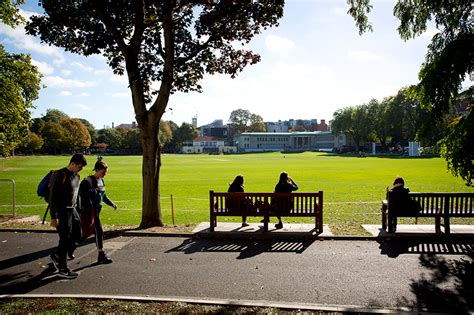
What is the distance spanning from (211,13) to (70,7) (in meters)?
3.58

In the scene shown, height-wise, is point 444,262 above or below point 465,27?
below

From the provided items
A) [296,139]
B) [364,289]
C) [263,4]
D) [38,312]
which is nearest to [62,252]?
[38,312]

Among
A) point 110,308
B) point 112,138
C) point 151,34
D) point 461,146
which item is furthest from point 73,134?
point 461,146

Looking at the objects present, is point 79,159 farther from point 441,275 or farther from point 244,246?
point 441,275

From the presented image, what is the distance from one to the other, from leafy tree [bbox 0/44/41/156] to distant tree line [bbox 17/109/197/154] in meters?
78.9

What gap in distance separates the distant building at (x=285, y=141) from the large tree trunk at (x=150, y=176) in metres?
130

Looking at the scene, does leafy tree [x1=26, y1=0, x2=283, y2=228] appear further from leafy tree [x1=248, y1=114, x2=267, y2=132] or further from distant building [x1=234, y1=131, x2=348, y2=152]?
leafy tree [x1=248, y1=114, x2=267, y2=132]

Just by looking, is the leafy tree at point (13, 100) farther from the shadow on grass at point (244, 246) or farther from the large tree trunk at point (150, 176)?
the shadow on grass at point (244, 246)

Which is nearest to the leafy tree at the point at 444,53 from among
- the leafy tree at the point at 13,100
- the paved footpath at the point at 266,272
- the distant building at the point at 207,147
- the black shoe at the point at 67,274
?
the paved footpath at the point at 266,272

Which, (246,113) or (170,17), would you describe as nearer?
(170,17)

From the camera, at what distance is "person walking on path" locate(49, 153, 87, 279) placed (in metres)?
5.68

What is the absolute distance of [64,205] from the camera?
5.81 m

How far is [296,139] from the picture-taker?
14988 centimetres

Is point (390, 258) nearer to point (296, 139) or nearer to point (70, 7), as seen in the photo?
point (70, 7)
